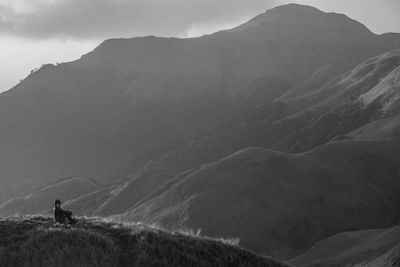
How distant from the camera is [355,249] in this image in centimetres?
5825

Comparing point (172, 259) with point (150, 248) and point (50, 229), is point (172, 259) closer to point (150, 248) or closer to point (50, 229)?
point (150, 248)

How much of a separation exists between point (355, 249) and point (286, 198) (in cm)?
2845

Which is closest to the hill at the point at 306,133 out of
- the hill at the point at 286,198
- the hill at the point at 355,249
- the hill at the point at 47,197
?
the hill at the point at 286,198

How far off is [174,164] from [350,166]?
9240 cm

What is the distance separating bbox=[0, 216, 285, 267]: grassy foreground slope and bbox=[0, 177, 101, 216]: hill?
13432cm

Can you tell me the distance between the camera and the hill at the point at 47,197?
156m

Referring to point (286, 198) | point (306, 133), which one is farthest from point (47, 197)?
point (286, 198)

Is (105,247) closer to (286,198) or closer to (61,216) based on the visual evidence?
(61,216)

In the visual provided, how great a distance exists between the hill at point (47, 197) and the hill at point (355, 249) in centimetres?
10301

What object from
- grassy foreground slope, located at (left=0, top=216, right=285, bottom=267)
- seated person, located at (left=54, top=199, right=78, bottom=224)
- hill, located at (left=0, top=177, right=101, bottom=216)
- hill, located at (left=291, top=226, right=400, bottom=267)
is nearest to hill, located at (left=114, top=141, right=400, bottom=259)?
hill, located at (left=291, top=226, right=400, bottom=267)

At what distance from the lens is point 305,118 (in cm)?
18538

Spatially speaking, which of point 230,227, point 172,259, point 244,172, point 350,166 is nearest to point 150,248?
point 172,259

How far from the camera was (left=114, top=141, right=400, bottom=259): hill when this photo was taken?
7781 centimetres

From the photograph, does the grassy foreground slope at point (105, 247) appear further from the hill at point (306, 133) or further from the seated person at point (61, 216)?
the hill at point (306, 133)
